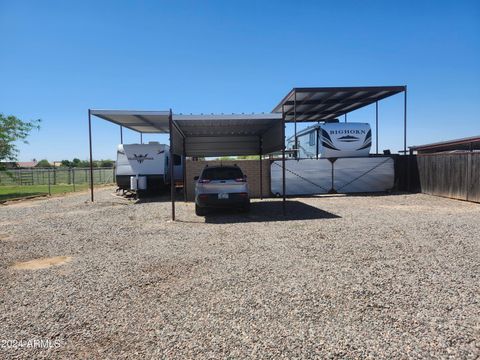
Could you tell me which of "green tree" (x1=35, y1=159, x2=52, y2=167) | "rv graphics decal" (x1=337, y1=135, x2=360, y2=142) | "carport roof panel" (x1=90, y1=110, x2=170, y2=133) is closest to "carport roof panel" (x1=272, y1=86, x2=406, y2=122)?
"rv graphics decal" (x1=337, y1=135, x2=360, y2=142)

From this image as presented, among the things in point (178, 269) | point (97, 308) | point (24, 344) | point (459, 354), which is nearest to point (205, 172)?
point (178, 269)

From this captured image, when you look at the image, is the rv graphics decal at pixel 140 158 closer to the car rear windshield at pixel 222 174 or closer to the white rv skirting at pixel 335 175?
the white rv skirting at pixel 335 175

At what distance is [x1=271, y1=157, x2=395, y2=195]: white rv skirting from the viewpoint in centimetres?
1681

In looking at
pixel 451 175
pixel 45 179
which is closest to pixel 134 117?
pixel 451 175

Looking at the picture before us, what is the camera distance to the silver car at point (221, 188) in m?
9.98

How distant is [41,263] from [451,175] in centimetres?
1548

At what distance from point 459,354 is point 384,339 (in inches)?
23.5

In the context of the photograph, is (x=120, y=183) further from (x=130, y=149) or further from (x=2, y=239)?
(x=2, y=239)

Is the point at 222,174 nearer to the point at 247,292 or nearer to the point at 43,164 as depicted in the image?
the point at 247,292

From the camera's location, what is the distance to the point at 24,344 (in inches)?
123

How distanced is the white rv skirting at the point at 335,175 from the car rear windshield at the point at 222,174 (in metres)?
6.68

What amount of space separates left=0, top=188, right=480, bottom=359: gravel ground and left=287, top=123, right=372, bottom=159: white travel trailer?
9.05 metres

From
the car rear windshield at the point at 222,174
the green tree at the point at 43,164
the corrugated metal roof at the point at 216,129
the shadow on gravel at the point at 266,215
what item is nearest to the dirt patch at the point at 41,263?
the shadow on gravel at the point at 266,215

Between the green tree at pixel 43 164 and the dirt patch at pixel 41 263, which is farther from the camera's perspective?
the green tree at pixel 43 164
